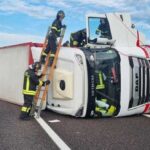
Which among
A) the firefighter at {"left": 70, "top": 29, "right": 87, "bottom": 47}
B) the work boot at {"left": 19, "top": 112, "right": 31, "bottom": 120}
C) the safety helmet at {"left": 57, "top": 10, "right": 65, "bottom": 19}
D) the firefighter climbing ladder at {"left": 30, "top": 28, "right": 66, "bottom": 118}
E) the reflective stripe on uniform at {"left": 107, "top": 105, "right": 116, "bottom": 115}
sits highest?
the safety helmet at {"left": 57, "top": 10, "right": 65, "bottom": 19}

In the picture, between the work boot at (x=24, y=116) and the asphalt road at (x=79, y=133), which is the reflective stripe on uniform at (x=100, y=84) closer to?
the asphalt road at (x=79, y=133)

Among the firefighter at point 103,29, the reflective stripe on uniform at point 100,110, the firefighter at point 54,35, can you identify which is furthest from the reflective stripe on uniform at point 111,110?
the firefighter at point 103,29

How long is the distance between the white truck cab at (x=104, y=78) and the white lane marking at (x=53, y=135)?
2.72 feet

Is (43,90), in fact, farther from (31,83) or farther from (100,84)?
(100,84)

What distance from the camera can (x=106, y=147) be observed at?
616 centimetres

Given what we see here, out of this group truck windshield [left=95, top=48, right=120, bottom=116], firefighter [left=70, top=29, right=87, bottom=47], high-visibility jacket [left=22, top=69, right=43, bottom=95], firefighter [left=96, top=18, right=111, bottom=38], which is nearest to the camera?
truck windshield [left=95, top=48, right=120, bottom=116]

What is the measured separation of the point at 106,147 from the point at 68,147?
22.2 inches

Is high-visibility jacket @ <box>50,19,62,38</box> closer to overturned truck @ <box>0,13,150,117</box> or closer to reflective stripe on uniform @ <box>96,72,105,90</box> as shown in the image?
overturned truck @ <box>0,13,150,117</box>

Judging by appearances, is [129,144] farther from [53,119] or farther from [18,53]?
[18,53]

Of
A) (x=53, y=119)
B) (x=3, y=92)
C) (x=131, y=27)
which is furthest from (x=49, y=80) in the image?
(x=3, y=92)

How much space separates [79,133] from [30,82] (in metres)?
2.39

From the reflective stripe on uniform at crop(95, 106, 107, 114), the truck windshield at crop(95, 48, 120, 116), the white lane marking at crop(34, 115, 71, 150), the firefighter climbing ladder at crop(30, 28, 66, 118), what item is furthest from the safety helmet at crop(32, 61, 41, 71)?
the reflective stripe on uniform at crop(95, 106, 107, 114)

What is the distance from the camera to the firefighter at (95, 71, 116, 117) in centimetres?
903

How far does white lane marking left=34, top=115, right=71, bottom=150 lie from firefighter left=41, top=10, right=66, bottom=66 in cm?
161
